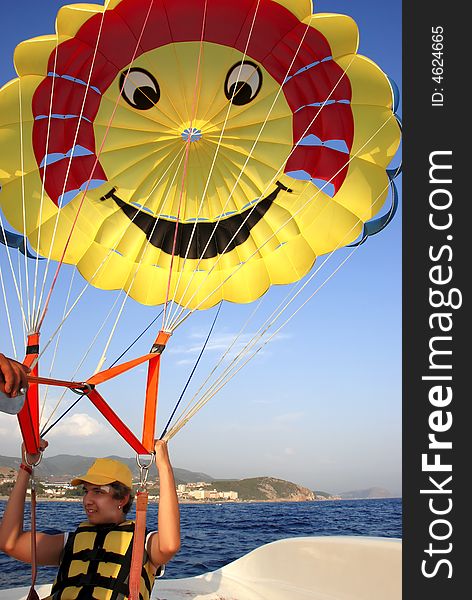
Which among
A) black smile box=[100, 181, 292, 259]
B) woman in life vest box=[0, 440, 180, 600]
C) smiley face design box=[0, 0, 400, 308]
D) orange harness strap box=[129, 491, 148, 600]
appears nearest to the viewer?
orange harness strap box=[129, 491, 148, 600]

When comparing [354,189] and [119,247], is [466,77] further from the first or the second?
[119,247]

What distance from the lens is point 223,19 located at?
186 inches

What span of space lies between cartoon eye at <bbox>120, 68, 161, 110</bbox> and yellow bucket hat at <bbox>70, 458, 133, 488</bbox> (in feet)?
11.4

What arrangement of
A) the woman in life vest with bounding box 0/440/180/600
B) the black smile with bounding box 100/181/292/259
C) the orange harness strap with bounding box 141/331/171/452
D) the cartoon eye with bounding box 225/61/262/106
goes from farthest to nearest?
the black smile with bounding box 100/181/292/259, the cartoon eye with bounding box 225/61/262/106, the orange harness strap with bounding box 141/331/171/452, the woman in life vest with bounding box 0/440/180/600

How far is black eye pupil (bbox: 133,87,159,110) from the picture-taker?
522 centimetres

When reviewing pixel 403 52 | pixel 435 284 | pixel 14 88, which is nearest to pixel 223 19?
pixel 403 52

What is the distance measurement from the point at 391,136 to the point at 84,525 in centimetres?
414

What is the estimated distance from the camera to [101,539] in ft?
8.73

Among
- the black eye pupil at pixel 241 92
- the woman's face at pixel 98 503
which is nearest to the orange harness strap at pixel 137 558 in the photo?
the woman's face at pixel 98 503

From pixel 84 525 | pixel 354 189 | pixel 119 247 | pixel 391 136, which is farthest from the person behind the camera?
pixel 119 247

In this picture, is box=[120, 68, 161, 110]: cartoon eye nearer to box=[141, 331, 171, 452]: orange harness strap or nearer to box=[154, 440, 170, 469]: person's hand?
box=[141, 331, 171, 452]: orange harness strap

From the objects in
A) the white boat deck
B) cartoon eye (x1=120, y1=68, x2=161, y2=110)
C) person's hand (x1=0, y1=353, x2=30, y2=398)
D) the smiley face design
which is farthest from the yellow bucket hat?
cartoon eye (x1=120, y1=68, x2=161, y2=110)

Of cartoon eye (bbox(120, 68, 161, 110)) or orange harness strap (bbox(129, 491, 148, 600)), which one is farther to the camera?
cartoon eye (bbox(120, 68, 161, 110))

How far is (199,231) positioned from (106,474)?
3.72m
